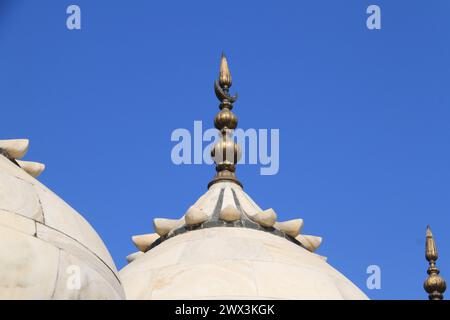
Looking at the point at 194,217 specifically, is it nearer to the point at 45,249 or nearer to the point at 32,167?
the point at 32,167

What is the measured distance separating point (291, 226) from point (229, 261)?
1.82 meters

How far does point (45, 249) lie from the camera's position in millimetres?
8953

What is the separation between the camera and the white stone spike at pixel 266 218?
576 inches

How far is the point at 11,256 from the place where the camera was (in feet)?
28.2

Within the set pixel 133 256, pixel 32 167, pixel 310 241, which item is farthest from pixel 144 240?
pixel 32 167

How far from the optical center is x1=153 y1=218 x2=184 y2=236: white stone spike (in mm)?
15008

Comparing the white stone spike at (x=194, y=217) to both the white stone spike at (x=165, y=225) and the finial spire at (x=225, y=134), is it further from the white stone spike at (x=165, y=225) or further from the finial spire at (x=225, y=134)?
the finial spire at (x=225, y=134)

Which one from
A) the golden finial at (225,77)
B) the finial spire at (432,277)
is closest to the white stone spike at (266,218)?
the golden finial at (225,77)

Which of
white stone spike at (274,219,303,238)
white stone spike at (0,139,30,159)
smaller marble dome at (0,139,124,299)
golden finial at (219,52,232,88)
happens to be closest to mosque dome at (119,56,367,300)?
white stone spike at (274,219,303,238)

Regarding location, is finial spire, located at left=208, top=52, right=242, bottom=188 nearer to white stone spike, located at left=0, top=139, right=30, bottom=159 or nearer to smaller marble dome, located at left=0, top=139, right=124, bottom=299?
white stone spike, located at left=0, top=139, right=30, bottom=159

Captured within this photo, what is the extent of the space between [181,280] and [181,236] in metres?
1.71
